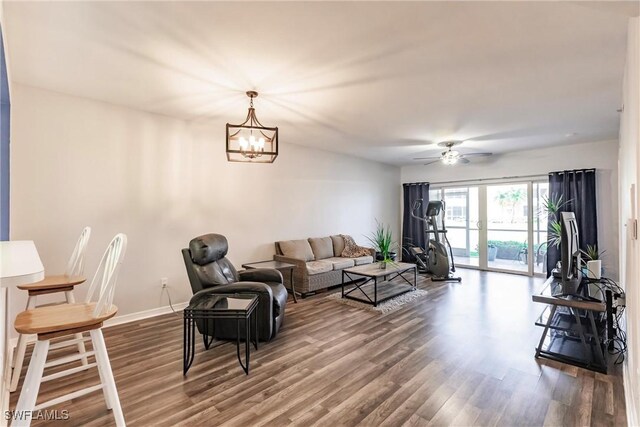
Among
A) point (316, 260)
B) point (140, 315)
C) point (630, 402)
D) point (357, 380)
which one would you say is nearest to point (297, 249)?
point (316, 260)

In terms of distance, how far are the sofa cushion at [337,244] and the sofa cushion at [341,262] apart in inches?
15.4

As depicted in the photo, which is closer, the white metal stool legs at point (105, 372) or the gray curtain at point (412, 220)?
the white metal stool legs at point (105, 372)

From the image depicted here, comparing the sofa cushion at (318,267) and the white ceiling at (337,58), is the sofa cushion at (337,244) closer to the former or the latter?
the sofa cushion at (318,267)

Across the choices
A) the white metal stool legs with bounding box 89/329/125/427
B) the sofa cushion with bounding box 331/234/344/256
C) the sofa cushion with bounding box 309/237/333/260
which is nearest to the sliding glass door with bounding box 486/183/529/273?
the sofa cushion with bounding box 331/234/344/256

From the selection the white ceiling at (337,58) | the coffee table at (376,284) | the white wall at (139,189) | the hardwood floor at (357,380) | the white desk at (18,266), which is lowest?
the hardwood floor at (357,380)

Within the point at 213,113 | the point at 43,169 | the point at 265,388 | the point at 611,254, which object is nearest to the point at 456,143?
the point at 611,254

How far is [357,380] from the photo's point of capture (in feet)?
7.65

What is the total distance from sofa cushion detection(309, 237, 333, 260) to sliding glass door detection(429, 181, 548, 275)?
3317 millimetres

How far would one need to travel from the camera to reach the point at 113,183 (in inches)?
138

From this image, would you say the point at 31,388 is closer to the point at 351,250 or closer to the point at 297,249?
the point at 297,249

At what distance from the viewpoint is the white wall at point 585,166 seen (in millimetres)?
5090

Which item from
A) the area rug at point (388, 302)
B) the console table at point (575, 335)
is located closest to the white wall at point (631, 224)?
the console table at point (575, 335)

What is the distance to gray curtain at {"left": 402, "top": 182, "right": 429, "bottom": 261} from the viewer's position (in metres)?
7.42

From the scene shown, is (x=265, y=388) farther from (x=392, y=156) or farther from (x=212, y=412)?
(x=392, y=156)
